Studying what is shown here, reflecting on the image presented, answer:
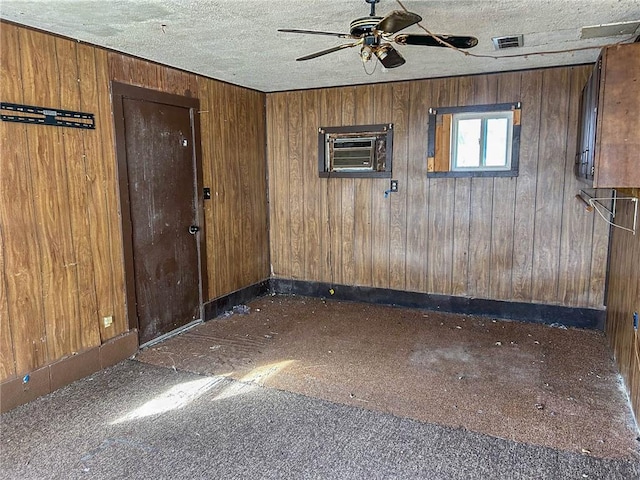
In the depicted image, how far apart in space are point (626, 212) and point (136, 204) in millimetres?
3705

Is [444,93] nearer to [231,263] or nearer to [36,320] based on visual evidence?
[231,263]


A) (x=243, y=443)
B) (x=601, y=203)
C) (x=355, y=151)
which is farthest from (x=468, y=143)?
(x=243, y=443)

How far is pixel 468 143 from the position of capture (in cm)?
434

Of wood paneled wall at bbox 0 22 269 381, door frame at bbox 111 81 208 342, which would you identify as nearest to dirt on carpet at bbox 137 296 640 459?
door frame at bbox 111 81 208 342

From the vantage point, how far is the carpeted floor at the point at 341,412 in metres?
2.19

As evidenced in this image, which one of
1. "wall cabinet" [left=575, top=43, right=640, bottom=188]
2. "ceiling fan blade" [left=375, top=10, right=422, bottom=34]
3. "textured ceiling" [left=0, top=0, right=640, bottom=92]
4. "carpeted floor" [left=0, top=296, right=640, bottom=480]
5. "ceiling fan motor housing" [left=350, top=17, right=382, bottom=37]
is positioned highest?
"textured ceiling" [left=0, top=0, right=640, bottom=92]

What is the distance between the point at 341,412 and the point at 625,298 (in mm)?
2106

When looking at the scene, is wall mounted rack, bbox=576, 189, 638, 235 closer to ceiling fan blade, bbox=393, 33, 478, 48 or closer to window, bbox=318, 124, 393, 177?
window, bbox=318, 124, 393, 177

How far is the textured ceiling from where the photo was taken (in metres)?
2.43

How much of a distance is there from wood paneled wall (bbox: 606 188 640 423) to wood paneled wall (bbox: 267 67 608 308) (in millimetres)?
374

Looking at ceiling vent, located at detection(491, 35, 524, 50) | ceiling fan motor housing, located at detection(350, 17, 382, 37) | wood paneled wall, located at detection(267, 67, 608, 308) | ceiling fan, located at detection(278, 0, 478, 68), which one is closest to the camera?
ceiling fan, located at detection(278, 0, 478, 68)

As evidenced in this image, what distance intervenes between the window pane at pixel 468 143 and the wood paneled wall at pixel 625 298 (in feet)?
4.22

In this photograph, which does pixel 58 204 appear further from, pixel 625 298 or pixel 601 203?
pixel 601 203

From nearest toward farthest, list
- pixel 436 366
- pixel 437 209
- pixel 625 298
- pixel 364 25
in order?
pixel 364 25
pixel 625 298
pixel 436 366
pixel 437 209
